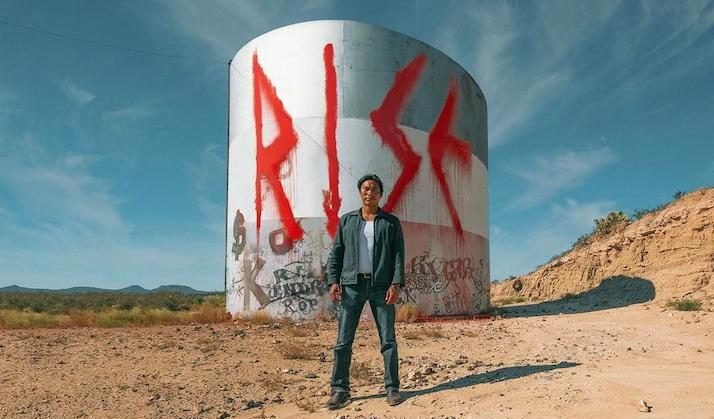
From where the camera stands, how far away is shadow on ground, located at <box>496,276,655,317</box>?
17.3m

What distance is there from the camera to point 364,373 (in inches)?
239

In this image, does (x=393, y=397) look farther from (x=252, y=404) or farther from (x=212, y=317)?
(x=212, y=317)

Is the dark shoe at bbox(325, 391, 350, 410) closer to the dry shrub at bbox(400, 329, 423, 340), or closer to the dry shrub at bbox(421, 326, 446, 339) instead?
the dry shrub at bbox(400, 329, 423, 340)

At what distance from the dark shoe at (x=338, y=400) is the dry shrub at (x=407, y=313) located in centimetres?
769

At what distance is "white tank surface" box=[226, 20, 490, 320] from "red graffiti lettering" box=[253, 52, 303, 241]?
26 millimetres

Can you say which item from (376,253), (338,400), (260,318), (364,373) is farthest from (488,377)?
(260,318)

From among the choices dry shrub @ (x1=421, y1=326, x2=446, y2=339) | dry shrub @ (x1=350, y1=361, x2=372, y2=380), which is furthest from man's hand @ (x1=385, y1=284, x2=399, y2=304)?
dry shrub @ (x1=421, y1=326, x2=446, y2=339)

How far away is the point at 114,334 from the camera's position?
986 cm

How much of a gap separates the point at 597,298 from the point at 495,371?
1616 centimetres

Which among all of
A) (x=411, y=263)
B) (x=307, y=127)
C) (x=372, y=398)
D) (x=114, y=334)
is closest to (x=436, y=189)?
(x=411, y=263)

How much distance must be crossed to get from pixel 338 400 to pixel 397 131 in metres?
9.47

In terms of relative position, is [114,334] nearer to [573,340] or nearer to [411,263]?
[411,263]

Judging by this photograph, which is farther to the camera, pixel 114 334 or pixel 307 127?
pixel 307 127

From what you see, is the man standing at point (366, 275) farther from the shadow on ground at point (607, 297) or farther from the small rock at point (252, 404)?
the shadow on ground at point (607, 297)
